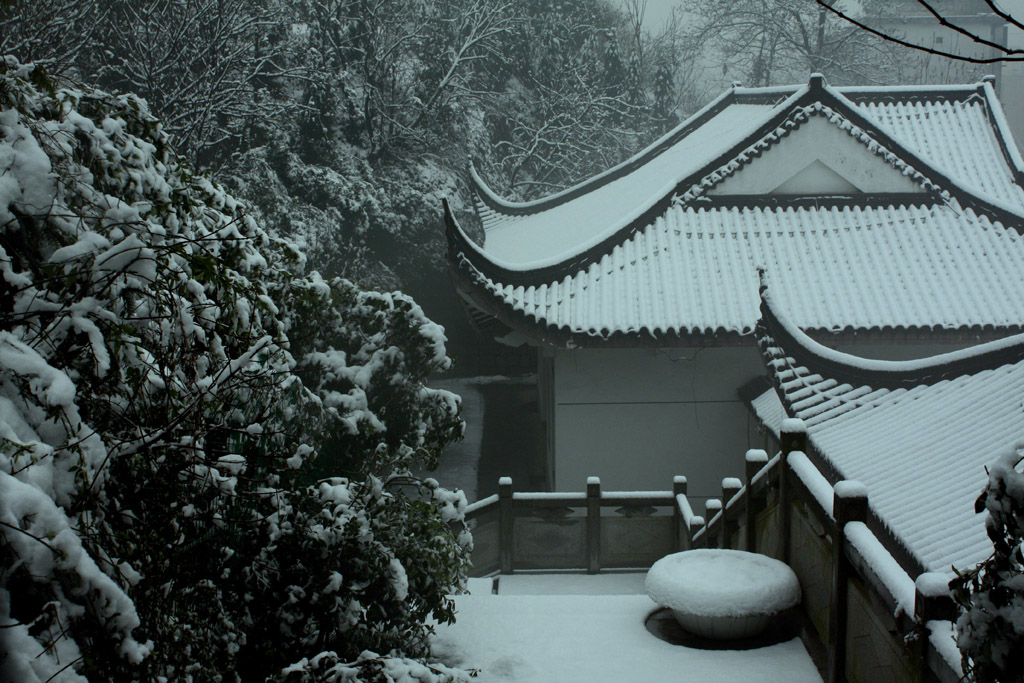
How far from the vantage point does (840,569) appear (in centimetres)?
371

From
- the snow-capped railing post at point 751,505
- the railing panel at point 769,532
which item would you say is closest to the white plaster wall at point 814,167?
the snow-capped railing post at point 751,505

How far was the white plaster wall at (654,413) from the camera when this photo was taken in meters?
9.27

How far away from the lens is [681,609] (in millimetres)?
4570

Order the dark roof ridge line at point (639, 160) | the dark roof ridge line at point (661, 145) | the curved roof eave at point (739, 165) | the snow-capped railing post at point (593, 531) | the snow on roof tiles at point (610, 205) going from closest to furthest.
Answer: the snow-capped railing post at point (593, 531) → the curved roof eave at point (739, 165) → the snow on roof tiles at point (610, 205) → the dark roof ridge line at point (661, 145) → the dark roof ridge line at point (639, 160)

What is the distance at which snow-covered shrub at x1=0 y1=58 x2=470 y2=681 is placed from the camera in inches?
75.7

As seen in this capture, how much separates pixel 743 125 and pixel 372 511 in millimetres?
9806

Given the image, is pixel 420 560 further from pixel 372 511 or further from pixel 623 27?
pixel 623 27

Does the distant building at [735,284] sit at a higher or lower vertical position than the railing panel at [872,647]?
higher

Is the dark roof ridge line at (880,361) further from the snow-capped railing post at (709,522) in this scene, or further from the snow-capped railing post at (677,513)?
the snow-capped railing post at (677,513)

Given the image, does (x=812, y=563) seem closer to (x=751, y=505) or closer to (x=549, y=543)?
(x=751, y=505)

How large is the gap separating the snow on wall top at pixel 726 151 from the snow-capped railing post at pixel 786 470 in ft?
14.7

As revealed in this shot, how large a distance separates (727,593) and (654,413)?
4.90 meters

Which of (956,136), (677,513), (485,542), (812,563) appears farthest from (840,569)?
(956,136)

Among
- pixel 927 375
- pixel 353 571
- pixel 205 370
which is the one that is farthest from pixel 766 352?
pixel 205 370
